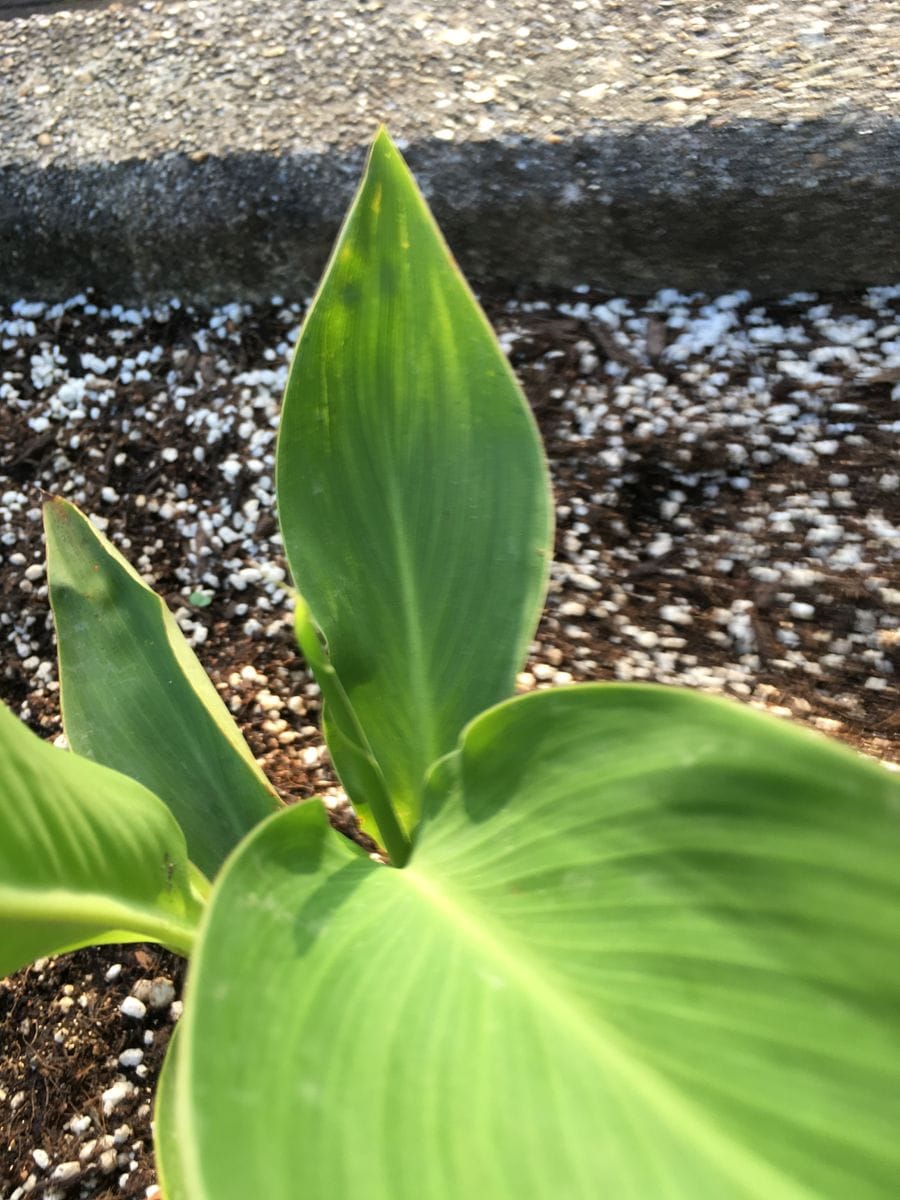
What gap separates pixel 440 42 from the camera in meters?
1.31

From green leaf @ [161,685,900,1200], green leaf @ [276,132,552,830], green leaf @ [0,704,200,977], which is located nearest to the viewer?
green leaf @ [161,685,900,1200]

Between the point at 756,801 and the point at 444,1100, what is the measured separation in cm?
18

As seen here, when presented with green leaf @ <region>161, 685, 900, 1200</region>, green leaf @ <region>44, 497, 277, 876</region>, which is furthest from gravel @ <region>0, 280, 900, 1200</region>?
green leaf @ <region>161, 685, 900, 1200</region>

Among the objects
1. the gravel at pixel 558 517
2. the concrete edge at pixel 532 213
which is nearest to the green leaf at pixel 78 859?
the gravel at pixel 558 517

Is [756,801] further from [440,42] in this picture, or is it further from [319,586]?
[440,42]

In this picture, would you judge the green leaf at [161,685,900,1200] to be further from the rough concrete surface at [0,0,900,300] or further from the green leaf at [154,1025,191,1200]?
the rough concrete surface at [0,0,900,300]

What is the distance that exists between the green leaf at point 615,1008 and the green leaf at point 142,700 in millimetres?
265

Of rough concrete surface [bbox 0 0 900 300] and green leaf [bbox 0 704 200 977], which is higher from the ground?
rough concrete surface [bbox 0 0 900 300]

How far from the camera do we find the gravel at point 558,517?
88 cm

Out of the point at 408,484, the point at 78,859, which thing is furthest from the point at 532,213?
the point at 78,859

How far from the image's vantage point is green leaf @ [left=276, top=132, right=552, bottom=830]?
2.16 feet

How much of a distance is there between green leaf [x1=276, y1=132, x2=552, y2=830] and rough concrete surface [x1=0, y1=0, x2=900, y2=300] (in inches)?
23.7

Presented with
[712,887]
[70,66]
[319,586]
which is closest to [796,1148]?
[712,887]

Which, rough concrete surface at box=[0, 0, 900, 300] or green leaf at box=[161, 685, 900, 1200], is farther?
rough concrete surface at box=[0, 0, 900, 300]
